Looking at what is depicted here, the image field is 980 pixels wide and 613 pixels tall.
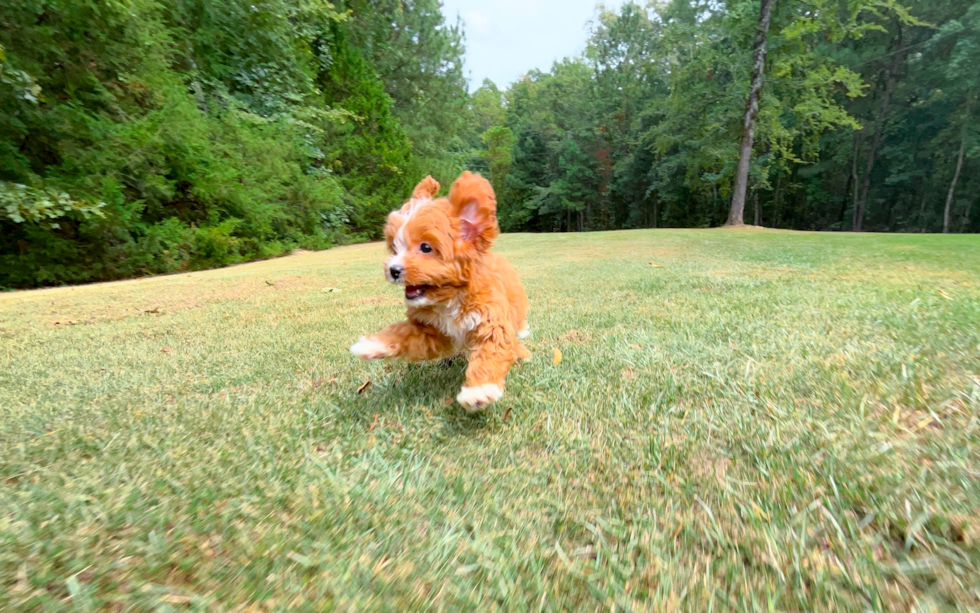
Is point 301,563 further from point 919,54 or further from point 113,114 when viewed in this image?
point 919,54

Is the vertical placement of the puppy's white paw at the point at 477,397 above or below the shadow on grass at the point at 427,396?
above

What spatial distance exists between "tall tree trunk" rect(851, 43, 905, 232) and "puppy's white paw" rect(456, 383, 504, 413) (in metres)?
31.6

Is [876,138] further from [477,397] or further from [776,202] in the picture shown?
[477,397]

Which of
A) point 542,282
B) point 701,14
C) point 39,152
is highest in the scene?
point 701,14

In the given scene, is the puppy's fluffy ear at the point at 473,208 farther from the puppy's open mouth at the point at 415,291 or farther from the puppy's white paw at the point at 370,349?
the puppy's white paw at the point at 370,349

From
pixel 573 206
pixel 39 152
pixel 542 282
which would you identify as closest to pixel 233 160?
pixel 39 152

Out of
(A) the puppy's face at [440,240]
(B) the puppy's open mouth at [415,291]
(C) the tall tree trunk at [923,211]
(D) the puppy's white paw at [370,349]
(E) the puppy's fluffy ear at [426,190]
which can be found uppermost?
(E) the puppy's fluffy ear at [426,190]

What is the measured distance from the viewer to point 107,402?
201 centimetres

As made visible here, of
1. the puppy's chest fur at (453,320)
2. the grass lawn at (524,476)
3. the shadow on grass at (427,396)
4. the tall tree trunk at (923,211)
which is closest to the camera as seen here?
the grass lawn at (524,476)

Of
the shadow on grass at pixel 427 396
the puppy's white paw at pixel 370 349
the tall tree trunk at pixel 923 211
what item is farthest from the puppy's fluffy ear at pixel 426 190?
the tall tree trunk at pixel 923 211

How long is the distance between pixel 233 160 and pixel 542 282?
11214mm

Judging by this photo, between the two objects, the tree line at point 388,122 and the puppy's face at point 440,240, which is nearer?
the puppy's face at point 440,240

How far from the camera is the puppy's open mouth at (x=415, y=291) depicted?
1861 millimetres

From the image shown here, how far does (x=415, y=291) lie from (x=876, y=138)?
3244cm
